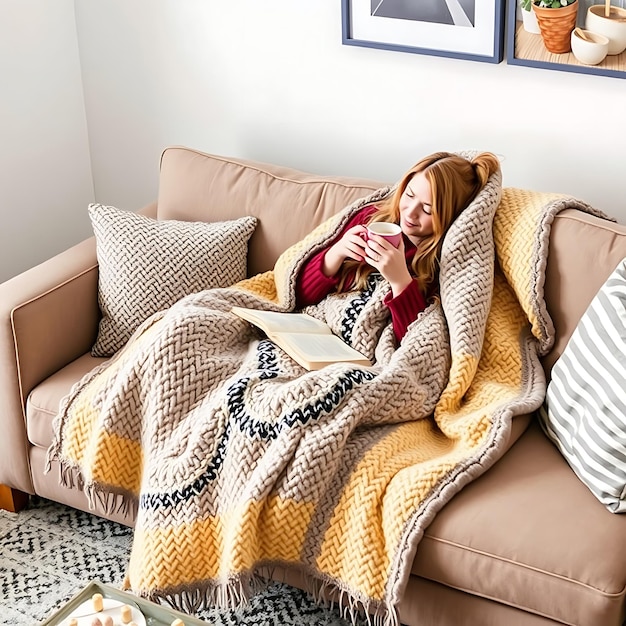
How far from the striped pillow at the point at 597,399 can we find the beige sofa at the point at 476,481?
5 centimetres

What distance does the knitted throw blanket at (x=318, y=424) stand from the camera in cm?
195

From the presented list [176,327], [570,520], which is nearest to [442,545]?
[570,520]

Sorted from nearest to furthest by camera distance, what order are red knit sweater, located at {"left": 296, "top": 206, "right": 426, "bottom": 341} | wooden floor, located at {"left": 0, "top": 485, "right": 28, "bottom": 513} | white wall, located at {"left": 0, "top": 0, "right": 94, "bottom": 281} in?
red knit sweater, located at {"left": 296, "top": 206, "right": 426, "bottom": 341}, wooden floor, located at {"left": 0, "top": 485, "right": 28, "bottom": 513}, white wall, located at {"left": 0, "top": 0, "right": 94, "bottom": 281}

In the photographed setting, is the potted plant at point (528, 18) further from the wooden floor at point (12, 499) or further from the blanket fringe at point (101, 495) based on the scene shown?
the wooden floor at point (12, 499)

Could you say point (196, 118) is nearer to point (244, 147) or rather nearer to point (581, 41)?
point (244, 147)

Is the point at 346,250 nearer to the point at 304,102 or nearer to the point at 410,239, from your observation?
the point at 410,239

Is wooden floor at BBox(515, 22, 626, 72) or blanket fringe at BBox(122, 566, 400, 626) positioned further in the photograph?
wooden floor at BBox(515, 22, 626, 72)

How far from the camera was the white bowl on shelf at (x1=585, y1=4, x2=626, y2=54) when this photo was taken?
2.35 m

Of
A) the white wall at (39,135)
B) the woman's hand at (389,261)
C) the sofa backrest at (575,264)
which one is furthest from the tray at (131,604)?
the white wall at (39,135)

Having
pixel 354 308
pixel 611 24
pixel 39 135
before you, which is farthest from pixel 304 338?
pixel 39 135

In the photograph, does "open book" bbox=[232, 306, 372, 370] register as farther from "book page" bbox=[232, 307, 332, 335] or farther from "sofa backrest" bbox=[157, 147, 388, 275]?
"sofa backrest" bbox=[157, 147, 388, 275]

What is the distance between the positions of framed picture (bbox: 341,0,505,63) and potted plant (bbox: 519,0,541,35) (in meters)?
0.05

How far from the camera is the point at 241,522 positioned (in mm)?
1944

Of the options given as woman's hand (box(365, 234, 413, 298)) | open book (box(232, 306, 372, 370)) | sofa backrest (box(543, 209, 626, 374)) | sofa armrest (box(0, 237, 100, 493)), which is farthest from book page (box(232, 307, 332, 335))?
sofa backrest (box(543, 209, 626, 374))
